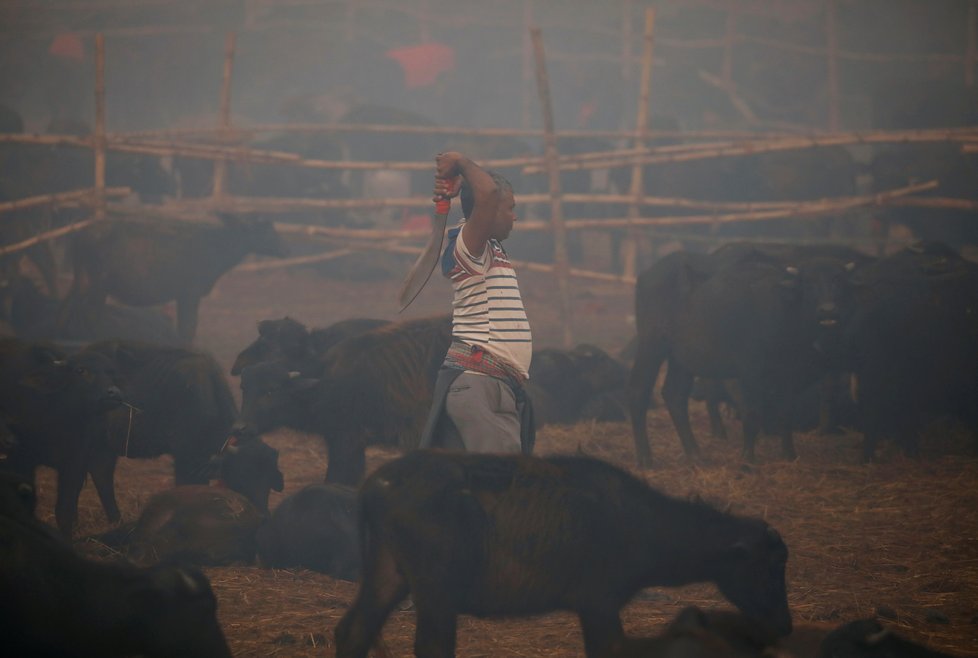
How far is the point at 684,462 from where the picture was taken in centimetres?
996

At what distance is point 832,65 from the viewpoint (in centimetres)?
2583

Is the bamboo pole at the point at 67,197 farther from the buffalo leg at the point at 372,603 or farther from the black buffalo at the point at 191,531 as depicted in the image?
the buffalo leg at the point at 372,603

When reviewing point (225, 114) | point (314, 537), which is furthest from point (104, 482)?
point (225, 114)

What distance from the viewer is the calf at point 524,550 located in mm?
4992

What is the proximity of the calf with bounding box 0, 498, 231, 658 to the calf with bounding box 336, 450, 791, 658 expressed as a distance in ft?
3.10

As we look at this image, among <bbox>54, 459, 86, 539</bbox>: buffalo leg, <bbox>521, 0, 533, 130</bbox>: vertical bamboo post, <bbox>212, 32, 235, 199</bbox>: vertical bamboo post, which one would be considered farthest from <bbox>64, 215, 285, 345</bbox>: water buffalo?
<bbox>521, 0, 533, 130</bbox>: vertical bamboo post

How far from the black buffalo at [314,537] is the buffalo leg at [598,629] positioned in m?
2.36

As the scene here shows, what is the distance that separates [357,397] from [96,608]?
4.04 meters

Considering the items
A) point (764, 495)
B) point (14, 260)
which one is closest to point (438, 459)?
point (764, 495)

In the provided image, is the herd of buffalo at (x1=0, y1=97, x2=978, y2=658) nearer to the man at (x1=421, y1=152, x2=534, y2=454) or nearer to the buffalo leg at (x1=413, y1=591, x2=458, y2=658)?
the buffalo leg at (x1=413, y1=591, x2=458, y2=658)

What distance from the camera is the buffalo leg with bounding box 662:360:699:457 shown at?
1034 cm

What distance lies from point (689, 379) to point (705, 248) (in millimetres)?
8667

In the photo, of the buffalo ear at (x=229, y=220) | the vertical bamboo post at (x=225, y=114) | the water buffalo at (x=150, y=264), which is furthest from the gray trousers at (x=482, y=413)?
the vertical bamboo post at (x=225, y=114)

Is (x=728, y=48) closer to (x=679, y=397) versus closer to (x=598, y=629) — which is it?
(x=679, y=397)
